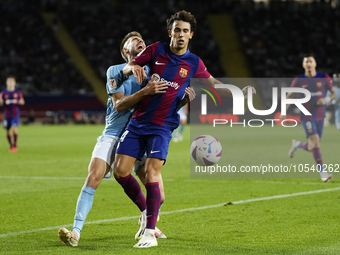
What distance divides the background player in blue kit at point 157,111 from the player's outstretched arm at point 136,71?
0.08 m

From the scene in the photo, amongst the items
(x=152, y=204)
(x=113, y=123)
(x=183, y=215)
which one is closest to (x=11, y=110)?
(x=183, y=215)

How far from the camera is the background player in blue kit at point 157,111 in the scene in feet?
16.0

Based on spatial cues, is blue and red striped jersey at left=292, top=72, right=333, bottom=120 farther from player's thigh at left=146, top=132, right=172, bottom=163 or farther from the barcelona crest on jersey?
player's thigh at left=146, top=132, right=172, bottom=163

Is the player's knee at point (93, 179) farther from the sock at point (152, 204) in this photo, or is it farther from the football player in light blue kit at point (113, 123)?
the sock at point (152, 204)

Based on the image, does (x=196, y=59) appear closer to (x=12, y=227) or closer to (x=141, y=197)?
(x=141, y=197)

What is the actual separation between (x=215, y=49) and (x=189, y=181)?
28.6 m

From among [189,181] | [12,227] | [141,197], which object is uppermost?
[141,197]

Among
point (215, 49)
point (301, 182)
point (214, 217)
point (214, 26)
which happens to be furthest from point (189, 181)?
point (214, 26)

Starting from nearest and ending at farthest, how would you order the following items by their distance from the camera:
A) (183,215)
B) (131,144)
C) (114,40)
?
(131,144), (183,215), (114,40)

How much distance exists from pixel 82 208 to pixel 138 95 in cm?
116

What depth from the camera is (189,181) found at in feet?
32.1

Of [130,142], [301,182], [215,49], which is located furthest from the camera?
[215,49]

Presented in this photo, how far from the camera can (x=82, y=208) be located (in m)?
4.96

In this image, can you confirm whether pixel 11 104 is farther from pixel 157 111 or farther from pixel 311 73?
pixel 157 111
